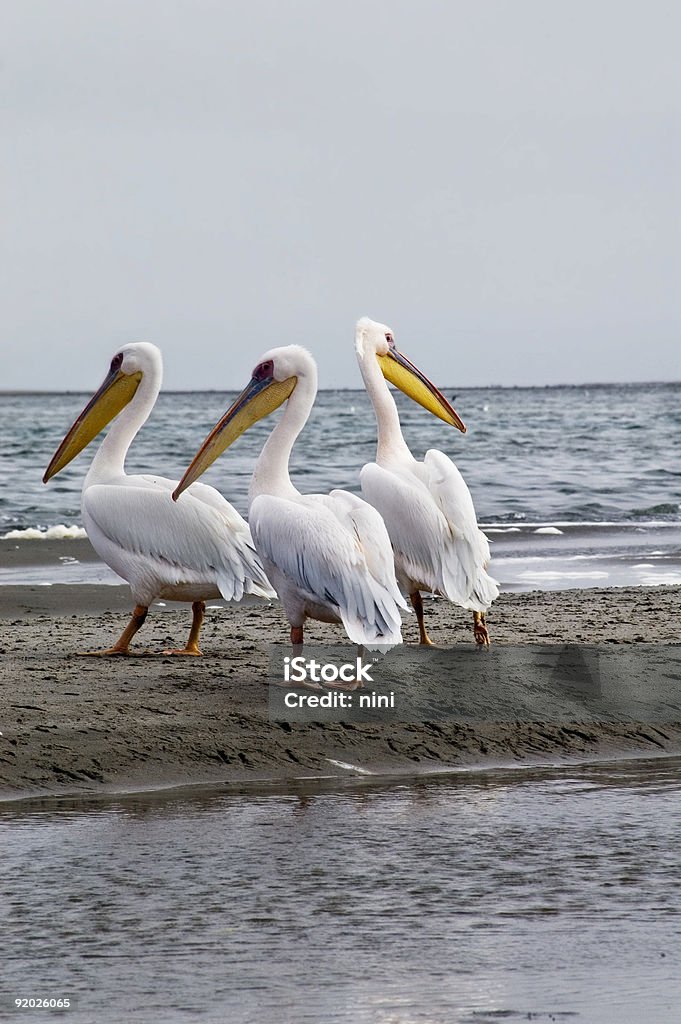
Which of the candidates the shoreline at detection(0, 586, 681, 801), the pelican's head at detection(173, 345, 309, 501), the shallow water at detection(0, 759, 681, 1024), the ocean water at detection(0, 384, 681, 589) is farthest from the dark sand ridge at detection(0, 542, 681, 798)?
the ocean water at detection(0, 384, 681, 589)

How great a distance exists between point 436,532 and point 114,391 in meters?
1.89

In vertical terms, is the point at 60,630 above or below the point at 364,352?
below

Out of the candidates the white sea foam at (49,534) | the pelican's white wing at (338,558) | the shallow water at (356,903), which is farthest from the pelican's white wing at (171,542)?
the white sea foam at (49,534)

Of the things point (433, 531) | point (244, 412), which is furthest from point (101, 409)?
point (433, 531)

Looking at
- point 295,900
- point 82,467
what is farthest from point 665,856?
point 82,467

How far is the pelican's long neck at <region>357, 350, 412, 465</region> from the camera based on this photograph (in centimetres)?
713

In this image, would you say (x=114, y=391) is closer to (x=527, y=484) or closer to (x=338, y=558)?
(x=338, y=558)

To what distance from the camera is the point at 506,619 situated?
7.85 meters

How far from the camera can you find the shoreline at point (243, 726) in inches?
194

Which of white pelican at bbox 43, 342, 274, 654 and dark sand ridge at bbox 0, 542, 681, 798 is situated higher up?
white pelican at bbox 43, 342, 274, 654

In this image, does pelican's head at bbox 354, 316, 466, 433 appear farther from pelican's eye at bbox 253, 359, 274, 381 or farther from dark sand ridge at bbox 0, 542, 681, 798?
dark sand ridge at bbox 0, 542, 681, 798

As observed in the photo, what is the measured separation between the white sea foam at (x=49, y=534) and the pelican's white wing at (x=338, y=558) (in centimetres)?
739

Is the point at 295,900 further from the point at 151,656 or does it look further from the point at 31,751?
the point at 151,656

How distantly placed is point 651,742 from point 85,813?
2.22 metres
